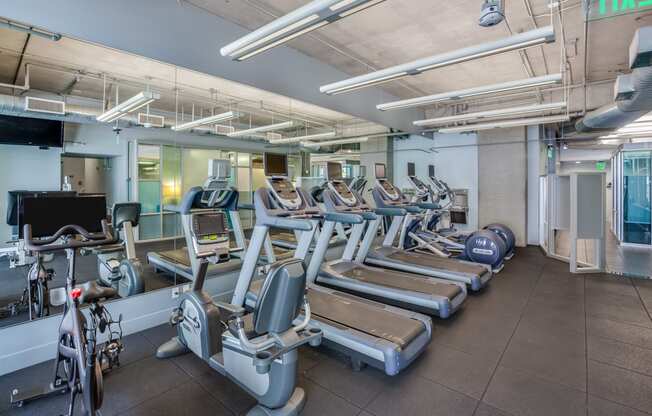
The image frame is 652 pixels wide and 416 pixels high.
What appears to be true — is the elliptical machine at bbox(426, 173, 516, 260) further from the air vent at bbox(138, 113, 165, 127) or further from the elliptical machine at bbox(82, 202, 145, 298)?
the elliptical machine at bbox(82, 202, 145, 298)

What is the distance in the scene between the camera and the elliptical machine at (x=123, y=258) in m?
3.45

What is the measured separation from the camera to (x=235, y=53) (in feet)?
11.0

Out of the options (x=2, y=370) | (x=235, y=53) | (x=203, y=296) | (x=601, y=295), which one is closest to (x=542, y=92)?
(x=601, y=295)

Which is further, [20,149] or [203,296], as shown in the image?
[20,149]

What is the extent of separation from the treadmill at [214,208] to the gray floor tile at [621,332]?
387 cm

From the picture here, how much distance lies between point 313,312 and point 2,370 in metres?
2.60

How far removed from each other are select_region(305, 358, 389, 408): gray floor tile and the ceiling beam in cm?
357

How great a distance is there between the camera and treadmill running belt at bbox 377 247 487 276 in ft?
15.9

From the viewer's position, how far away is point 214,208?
3398 millimetres

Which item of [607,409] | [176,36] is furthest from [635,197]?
[176,36]

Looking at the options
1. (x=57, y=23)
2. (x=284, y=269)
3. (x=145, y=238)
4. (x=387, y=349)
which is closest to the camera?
(x=284, y=269)

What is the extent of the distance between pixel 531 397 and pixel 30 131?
189 inches

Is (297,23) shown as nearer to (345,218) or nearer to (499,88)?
(345,218)

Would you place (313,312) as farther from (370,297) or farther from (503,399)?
(503,399)
